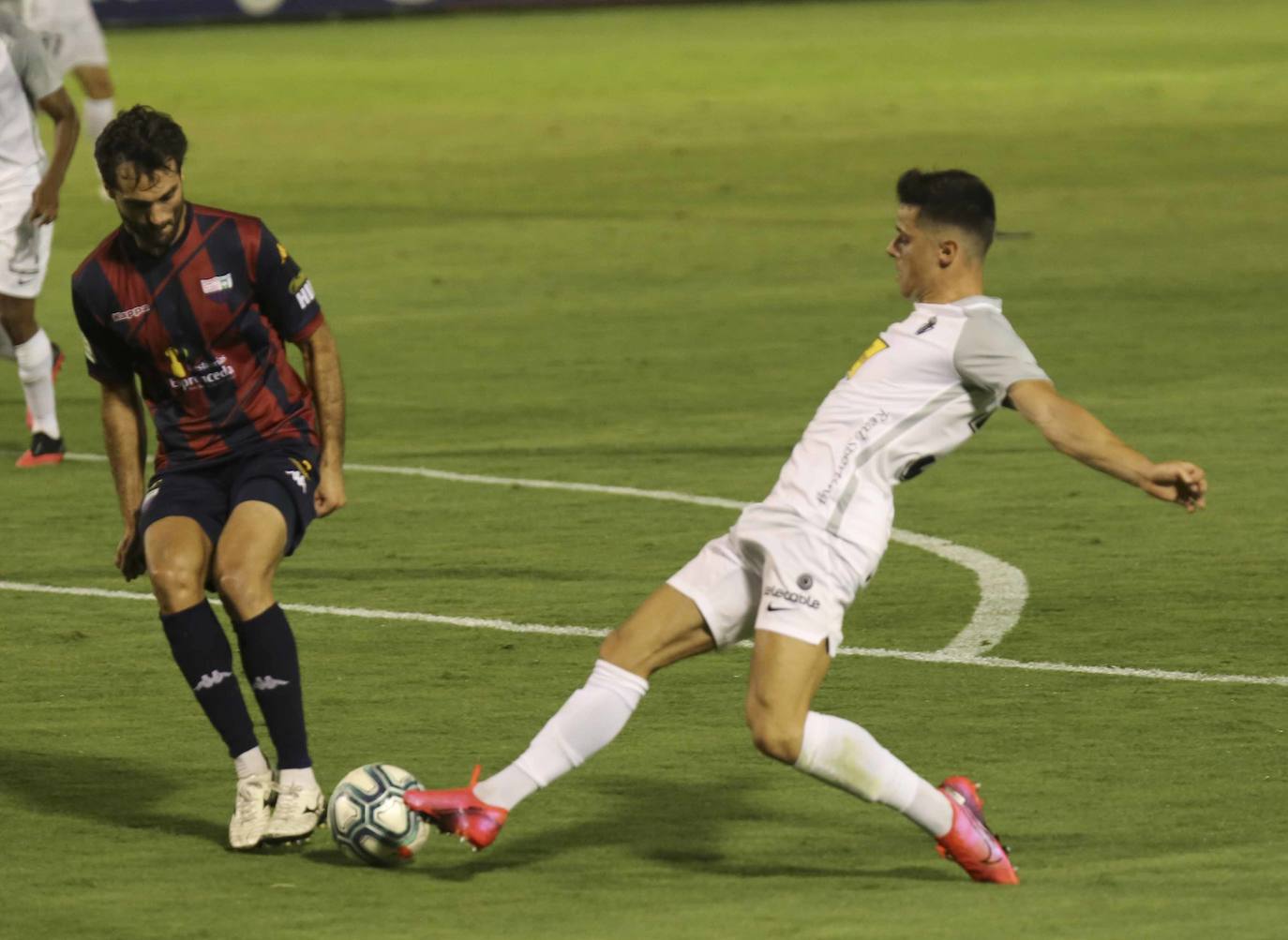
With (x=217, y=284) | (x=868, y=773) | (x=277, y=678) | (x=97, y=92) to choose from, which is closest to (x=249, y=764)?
(x=277, y=678)

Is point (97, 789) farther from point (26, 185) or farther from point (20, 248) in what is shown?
point (26, 185)

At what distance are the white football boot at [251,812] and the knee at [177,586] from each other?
45 cm

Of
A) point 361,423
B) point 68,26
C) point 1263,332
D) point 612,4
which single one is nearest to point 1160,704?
point 361,423

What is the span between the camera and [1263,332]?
15375mm

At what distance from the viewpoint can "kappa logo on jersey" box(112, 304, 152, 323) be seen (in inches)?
265

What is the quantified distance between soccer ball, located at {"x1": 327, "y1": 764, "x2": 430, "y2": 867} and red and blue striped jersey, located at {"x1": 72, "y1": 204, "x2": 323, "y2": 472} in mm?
1022

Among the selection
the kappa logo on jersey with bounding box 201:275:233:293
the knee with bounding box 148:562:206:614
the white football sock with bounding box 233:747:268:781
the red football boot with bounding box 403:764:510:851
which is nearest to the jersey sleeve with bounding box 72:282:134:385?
the kappa logo on jersey with bounding box 201:275:233:293

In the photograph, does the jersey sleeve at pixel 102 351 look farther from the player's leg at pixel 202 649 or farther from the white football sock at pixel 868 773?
the white football sock at pixel 868 773

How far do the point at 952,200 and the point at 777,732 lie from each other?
4.29 feet

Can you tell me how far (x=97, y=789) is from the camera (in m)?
7.14

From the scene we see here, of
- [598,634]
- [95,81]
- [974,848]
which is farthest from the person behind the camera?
[95,81]

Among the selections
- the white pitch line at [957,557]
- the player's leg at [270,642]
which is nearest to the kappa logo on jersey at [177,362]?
the player's leg at [270,642]

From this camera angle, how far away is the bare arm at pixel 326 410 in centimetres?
684

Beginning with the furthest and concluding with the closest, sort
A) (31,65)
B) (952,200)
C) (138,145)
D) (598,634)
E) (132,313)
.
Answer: (31,65), (598,634), (132,313), (138,145), (952,200)
